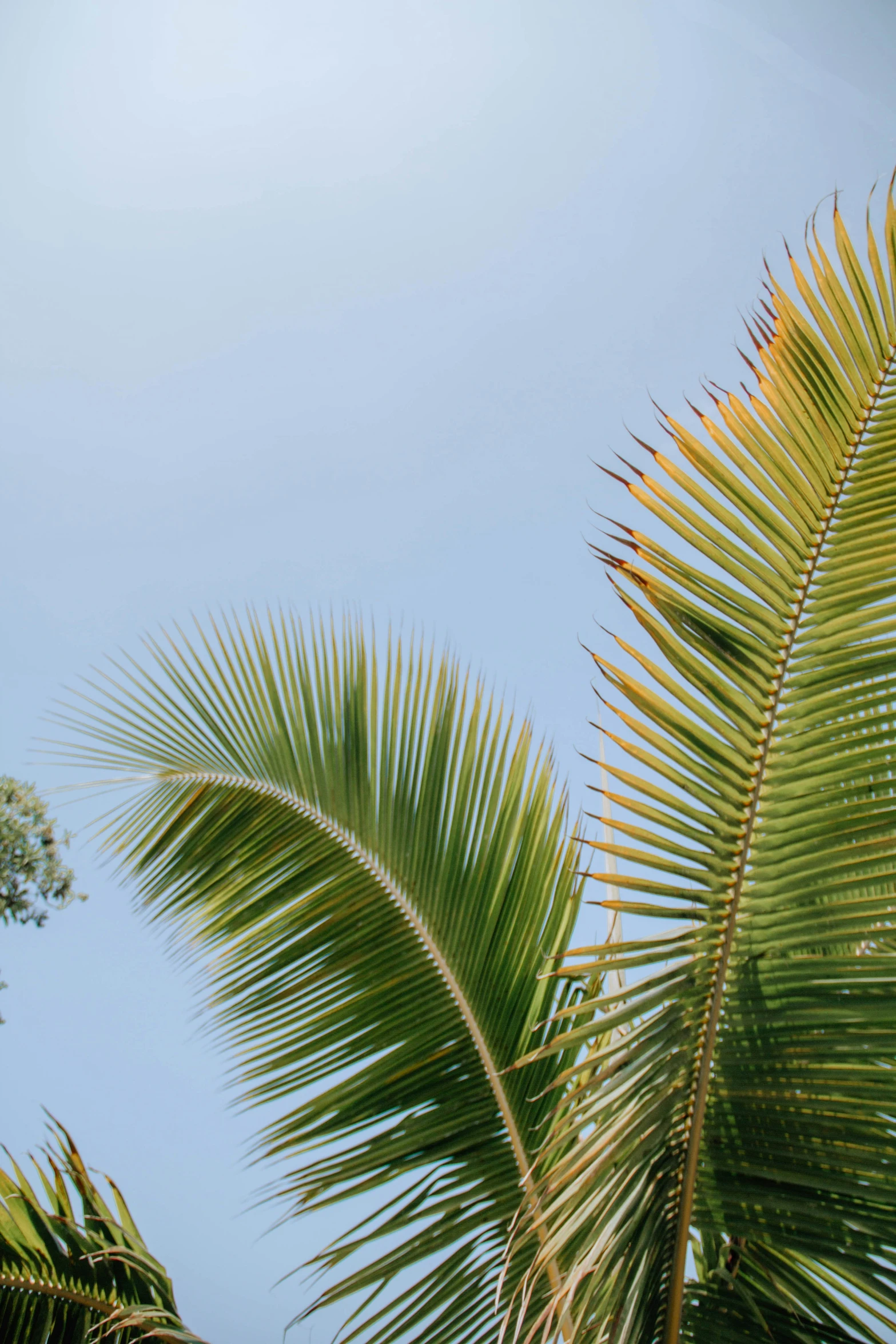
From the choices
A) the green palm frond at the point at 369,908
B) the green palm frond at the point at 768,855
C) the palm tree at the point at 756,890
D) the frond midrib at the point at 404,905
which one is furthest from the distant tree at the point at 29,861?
the green palm frond at the point at 768,855

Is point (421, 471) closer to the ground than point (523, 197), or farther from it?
closer to the ground

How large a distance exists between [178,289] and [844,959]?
36.0 feet

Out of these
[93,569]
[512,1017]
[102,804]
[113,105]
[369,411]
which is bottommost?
[512,1017]

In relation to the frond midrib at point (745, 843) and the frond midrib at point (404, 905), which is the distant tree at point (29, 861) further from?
the frond midrib at point (745, 843)

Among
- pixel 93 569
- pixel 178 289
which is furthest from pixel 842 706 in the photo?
pixel 93 569

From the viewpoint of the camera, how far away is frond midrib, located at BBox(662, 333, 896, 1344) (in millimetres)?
1140

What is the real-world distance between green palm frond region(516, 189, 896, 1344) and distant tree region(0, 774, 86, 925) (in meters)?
8.17

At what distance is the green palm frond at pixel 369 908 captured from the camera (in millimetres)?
1883

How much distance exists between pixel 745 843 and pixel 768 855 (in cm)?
4

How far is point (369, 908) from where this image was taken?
2148 mm

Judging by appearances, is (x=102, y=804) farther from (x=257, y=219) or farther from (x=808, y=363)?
(x=257, y=219)

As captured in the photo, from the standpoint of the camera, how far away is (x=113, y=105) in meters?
9.83

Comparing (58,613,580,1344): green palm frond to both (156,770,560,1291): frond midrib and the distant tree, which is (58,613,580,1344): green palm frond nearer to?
(156,770,560,1291): frond midrib

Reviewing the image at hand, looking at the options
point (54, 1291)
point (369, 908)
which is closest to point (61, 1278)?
point (54, 1291)
